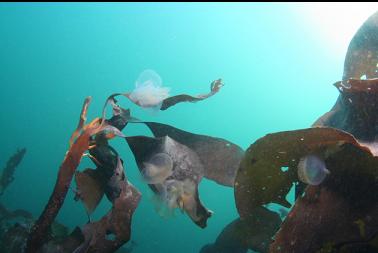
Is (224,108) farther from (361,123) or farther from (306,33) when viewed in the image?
(361,123)

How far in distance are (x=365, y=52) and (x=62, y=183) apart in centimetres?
225

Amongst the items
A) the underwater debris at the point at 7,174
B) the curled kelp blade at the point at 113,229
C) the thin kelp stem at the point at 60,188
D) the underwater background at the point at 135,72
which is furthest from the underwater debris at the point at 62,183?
the underwater background at the point at 135,72

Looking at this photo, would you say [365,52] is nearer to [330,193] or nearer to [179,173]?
[330,193]

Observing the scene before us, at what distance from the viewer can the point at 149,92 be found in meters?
2.22

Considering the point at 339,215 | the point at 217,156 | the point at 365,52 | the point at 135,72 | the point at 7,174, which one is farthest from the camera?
the point at 135,72

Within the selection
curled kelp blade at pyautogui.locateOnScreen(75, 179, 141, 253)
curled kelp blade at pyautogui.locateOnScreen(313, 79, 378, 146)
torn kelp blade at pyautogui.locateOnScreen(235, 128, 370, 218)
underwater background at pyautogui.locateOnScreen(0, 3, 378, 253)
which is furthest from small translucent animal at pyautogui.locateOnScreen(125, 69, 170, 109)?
underwater background at pyautogui.locateOnScreen(0, 3, 378, 253)

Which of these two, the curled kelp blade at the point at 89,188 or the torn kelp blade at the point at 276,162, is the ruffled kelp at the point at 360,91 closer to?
the torn kelp blade at the point at 276,162

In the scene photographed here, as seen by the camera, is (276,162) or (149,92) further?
(149,92)

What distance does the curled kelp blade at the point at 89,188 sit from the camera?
2.04 metres

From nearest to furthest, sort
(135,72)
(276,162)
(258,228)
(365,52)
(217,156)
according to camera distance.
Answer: (276,162) → (258,228) → (217,156) → (365,52) → (135,72)

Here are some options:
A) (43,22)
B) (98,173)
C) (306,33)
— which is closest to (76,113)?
(43,22)

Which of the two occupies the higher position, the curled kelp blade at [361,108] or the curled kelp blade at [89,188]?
the curled kelp blade at [361,108]

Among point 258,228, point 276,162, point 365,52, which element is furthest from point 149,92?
point 365,52

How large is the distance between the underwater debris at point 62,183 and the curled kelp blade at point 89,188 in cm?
29
